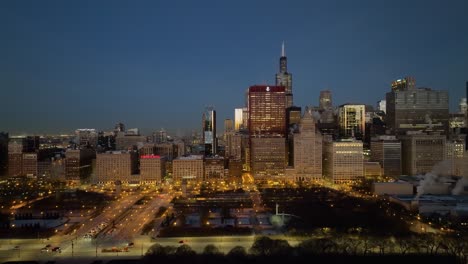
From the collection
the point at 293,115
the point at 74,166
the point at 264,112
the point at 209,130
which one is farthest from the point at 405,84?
the point at 74,166

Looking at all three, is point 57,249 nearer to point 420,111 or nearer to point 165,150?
A: point 165,150

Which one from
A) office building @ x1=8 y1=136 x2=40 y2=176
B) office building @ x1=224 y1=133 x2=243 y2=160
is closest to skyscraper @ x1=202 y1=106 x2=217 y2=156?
office building @ x1=224 y1=133 x2=243 y2=160

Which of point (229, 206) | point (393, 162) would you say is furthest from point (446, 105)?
point (229, 206)

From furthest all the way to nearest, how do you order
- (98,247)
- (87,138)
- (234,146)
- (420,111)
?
(87,138), (234,146), (420,111), (98,247)

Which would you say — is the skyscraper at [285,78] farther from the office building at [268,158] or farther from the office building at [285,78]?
the office building at [268,158]

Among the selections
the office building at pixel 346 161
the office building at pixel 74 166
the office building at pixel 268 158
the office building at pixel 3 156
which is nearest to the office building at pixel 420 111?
the office building at pixel 346 161
